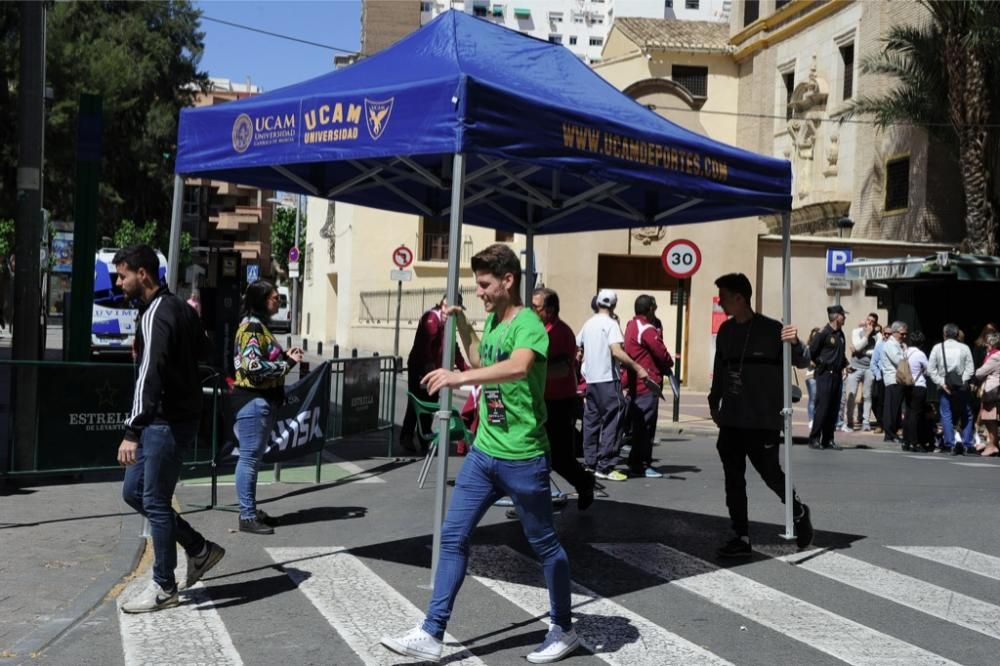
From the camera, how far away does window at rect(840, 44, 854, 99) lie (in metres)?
33.7

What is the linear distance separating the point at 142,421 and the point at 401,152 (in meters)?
2.17

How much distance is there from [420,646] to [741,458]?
3426mm

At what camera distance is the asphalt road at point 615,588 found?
584 centimetres

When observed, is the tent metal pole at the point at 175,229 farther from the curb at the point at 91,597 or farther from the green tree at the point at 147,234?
the green tree at the point at 147,234

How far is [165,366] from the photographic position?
243 inches

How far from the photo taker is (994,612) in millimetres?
6867

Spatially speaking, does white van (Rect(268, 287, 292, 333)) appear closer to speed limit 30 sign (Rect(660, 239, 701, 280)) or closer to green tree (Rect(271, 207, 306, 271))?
green tree (Rect(271, 207, 306, 271))

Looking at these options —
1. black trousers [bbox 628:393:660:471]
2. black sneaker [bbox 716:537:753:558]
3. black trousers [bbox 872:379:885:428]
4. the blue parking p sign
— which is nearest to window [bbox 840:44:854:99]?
the blue parking p sign

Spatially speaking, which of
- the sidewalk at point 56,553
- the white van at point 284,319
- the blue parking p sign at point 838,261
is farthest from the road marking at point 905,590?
the white van at point 284,319

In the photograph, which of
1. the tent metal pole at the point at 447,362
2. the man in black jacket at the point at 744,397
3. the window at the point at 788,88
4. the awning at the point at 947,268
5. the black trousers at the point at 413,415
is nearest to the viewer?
the tent metal pole at the point at 447,362

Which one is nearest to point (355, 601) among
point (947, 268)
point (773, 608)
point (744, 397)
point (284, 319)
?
point (773, 608)

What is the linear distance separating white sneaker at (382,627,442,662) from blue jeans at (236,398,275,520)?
3.43m

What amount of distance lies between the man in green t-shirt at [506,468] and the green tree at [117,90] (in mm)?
18468

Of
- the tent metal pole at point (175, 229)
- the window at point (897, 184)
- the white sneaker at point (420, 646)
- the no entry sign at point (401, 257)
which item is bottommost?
the white sneaker at point (420, 646)
